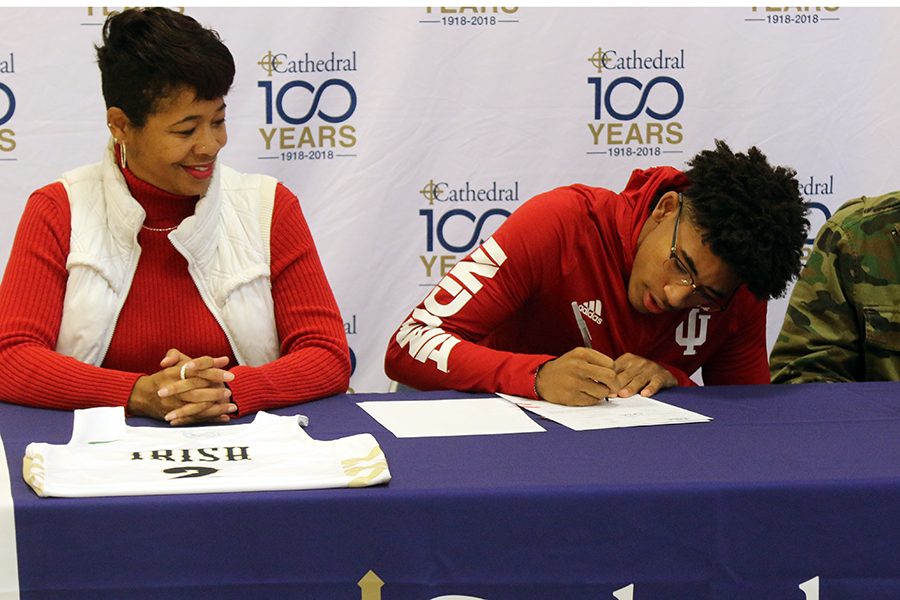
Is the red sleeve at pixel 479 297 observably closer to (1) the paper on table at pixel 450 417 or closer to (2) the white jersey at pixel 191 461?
(1) the paper on table at pixel 450 417

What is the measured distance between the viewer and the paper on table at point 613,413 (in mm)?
1567

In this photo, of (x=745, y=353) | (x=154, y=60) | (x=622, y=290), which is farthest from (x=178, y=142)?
(x=745, y=353)

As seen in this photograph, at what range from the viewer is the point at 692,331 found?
1.99m

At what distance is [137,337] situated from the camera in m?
1.83

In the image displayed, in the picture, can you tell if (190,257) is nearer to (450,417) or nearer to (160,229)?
(160,229)

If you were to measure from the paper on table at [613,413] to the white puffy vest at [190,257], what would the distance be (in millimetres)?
471

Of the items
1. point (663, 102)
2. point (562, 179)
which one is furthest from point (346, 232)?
point (663, 102)

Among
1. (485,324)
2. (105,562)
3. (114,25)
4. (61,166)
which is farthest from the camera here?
(61,166)

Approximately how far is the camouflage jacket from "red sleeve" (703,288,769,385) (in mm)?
69

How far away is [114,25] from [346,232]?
125 cm

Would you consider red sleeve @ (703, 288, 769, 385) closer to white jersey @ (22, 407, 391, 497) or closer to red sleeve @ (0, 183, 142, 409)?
white jersey @ (22, 407, 391, 497)

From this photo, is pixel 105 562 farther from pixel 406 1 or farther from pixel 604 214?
pixel 406 1

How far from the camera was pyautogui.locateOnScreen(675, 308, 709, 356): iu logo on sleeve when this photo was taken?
6.51 ft

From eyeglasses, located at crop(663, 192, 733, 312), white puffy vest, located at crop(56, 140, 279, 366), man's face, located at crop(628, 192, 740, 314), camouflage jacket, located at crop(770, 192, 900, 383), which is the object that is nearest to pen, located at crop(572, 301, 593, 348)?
man's face, located at crop(628, 192, 740, 314)
